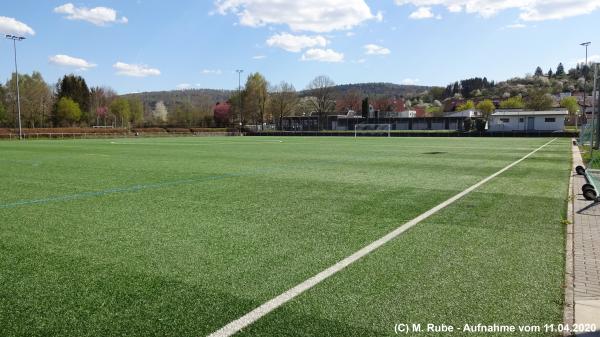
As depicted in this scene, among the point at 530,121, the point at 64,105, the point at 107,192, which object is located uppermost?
the point at 64,105

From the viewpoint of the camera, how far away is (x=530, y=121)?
225 feet

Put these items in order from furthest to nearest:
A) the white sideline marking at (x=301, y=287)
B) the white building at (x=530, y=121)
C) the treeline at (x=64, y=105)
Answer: the treeline at (x=64, y=105) < the white building at (x=530, y=121) < the white sideline marking at (x=301, y=287)

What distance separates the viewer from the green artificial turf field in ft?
10.9

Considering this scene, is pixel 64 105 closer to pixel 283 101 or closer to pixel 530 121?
pixel 283 101

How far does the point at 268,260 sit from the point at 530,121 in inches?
2910

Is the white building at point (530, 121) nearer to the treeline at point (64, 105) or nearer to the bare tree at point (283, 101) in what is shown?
the bare tree at point (283, 101)

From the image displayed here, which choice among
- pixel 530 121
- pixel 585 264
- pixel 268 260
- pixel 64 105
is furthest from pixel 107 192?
pixel 64 105

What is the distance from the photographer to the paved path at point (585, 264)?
3.49 metres

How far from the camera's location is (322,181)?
11453 mm

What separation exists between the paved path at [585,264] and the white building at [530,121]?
2653 inches

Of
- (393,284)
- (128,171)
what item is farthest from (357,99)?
(393,284)

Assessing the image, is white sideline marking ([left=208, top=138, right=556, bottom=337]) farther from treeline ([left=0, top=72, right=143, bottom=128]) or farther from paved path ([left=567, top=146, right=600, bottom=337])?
treeline ([left=0, top=72, right=143, bottom=128])

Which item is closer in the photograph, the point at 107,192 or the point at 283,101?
the point at 107,192

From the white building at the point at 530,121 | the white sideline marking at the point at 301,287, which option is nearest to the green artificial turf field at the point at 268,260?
the white sideline marking at the point at 301,287
